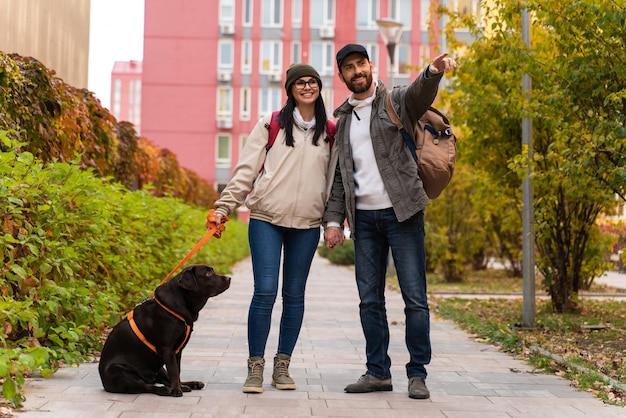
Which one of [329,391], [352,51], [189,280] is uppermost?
[352,51]

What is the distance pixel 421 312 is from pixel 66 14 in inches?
397

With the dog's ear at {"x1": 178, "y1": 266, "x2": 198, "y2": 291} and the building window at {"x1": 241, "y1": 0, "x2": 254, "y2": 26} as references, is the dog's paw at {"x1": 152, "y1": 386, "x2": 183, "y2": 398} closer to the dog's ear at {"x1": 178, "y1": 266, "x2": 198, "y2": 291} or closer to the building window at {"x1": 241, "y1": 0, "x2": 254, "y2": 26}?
the dog's ear at {"x1": 178, "y1": 266, "x2": 198, "y2": 291}

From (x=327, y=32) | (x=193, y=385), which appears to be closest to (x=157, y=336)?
(x=193, y=385)

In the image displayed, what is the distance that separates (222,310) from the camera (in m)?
11.6

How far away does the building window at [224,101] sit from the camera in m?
47.7

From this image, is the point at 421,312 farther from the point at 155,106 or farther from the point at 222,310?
the point at 155,106

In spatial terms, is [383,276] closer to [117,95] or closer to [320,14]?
[320,14]

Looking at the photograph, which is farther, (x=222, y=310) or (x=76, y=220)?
(x=222, y=310)

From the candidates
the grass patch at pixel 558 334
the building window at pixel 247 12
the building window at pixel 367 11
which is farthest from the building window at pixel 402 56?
the grass patch at pixel 558 334

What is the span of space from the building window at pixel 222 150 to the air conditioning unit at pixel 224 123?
49 cm

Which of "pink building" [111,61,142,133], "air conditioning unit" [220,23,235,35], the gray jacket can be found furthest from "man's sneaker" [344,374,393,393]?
"pink building" [111,61,142,133]

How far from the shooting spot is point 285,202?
18.0 ft

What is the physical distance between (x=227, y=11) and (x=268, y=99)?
206 inches

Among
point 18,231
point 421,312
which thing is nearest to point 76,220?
point 18,231
